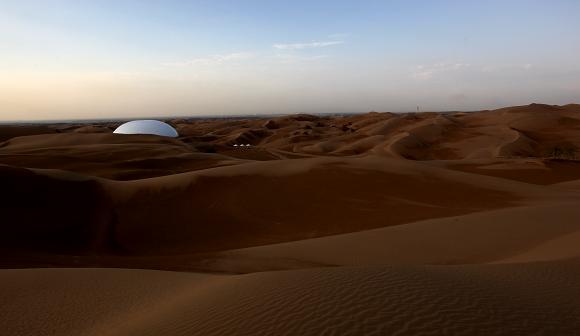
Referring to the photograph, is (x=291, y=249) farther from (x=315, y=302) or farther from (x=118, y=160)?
(x=118, y=160)

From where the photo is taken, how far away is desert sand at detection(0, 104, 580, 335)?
4516mm

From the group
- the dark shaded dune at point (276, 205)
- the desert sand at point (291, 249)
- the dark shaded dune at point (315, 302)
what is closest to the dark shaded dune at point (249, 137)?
the desert sand at point (291, 249)

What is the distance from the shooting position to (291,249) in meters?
10.7

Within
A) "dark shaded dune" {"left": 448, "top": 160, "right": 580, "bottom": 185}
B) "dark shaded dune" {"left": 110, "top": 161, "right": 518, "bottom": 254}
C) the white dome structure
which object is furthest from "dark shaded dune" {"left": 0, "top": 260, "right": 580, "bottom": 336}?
the white dome structure

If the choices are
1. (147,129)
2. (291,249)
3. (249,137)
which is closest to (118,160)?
(291,249)

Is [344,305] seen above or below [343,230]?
above

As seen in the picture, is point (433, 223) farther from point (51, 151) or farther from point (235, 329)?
point (51, 151)

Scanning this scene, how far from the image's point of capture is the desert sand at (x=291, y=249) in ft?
14.8

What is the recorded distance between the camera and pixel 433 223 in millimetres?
12391

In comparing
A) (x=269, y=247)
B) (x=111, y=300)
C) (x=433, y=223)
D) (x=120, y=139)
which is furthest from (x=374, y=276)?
(x=120, y=139)

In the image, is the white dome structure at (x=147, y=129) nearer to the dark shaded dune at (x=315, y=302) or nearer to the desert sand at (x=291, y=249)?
the desert sand at (x=291, y=249)

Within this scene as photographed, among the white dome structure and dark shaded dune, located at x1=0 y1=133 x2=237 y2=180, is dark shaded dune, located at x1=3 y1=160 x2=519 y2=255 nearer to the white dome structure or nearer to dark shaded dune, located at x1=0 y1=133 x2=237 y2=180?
dark shaded dune, located at x1=0 y1=133 x2=237 y2=180

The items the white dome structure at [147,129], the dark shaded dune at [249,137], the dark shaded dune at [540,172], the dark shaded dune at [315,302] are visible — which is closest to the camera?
the dark shaded dune at [315,302]

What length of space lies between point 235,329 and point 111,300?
3.17m
